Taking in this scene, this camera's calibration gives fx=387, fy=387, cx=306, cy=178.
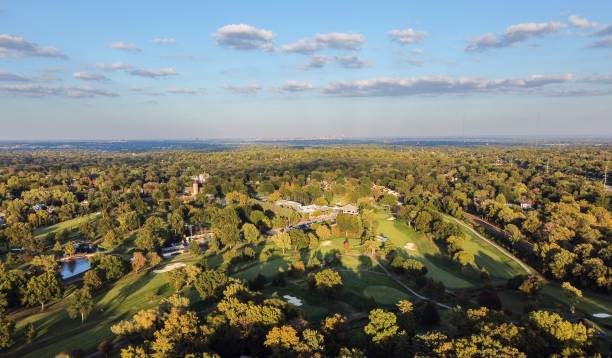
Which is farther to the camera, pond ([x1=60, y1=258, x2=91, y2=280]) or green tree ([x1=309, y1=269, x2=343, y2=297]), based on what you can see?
pond ([x1=60, y1=258, x2=91, y2=280])

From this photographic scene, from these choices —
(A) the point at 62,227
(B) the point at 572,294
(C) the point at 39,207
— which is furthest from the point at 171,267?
(C) the point at 39,207

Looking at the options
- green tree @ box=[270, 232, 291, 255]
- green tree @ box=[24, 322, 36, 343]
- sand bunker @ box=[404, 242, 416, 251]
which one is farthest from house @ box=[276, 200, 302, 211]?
green tree @ box=[24, 322, 36, 343]

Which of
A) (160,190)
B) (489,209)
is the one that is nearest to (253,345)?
(489,209)

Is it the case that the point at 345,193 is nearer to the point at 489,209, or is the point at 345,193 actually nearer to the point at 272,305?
the point at 489,209

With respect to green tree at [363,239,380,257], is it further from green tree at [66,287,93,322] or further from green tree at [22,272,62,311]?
green tree at [22,272,62,311]

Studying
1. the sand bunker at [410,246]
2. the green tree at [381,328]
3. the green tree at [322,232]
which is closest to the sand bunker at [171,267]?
the green tree at [322,232]

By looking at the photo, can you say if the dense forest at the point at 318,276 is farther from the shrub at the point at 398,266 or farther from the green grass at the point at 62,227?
the green grass at the point at 62,227

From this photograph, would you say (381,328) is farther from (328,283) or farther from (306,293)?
(306,293)

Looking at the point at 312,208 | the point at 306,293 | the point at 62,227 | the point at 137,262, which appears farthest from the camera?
the point at 312,208
